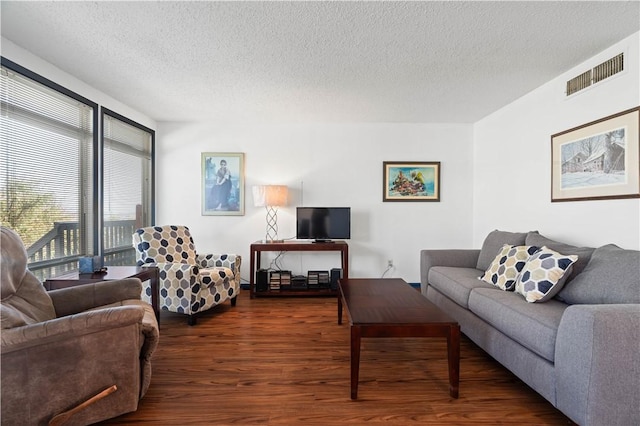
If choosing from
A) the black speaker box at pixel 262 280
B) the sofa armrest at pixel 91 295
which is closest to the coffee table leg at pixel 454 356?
the sofa armrest at pixel 91 295

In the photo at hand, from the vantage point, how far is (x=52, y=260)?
2.50m

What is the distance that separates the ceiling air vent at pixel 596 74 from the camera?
2146mm

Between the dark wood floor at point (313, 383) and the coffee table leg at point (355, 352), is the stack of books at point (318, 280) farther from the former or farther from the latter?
the coffee table leg at point (355, 352)

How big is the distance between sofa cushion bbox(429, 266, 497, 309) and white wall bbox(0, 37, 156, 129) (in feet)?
13.0

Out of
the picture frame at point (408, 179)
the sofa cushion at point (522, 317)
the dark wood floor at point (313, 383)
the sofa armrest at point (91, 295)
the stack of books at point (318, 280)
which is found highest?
the picture frame at point (408, 179)

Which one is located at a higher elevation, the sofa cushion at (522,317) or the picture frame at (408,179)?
the picture frame at (408,179)

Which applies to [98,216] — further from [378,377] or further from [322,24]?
[378,377]

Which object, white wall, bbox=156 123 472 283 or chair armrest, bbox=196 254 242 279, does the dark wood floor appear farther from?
white wall, bbox=156 123 472 283

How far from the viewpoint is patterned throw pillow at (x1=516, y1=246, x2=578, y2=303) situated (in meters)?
1.88

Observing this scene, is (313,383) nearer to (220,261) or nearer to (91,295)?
(91,295)

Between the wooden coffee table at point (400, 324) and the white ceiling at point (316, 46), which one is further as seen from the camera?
the white ceiling at point (316, 46)

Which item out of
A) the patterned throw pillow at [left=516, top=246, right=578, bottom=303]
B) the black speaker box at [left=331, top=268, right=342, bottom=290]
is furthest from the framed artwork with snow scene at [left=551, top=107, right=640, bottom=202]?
the black speaker box at [left=331, top=268, right=342, bottom=290]

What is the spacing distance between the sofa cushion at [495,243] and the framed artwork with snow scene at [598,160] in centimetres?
48

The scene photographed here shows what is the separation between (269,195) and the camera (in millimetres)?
3701
